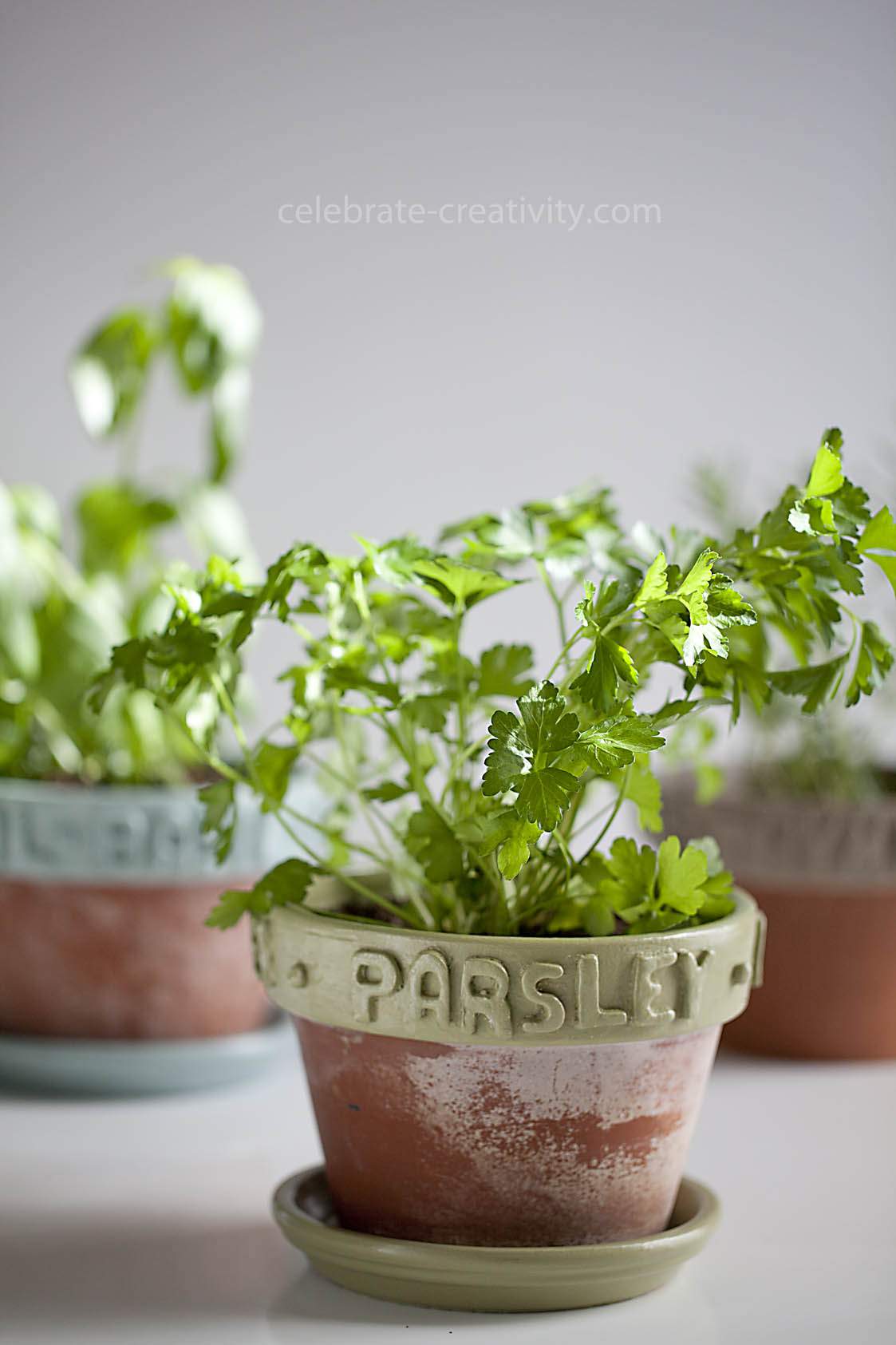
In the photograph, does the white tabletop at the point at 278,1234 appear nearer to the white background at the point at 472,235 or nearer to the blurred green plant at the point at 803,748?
the blurred green plant at the point at 803,748

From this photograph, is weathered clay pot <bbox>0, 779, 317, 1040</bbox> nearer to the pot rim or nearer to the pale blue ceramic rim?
the pale blue ceramic rim

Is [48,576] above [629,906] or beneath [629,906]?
above

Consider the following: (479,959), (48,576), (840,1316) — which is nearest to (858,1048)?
(840,1316)

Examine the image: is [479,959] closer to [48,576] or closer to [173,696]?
[173,696]

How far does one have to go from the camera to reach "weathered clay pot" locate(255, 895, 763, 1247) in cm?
58

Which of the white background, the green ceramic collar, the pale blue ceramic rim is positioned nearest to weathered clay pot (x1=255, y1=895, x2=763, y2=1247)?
the green ceramic collar

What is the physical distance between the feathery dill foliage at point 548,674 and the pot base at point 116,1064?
351mm

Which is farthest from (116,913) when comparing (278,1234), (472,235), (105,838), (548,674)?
(472,235)

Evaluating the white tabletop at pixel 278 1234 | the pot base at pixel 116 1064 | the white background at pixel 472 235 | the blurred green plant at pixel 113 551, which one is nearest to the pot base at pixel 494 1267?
the white tabletop at pixel 278 1234

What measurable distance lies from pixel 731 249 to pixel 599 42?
9.6 inches

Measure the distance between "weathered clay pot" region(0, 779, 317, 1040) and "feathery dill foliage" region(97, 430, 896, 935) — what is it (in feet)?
0.91

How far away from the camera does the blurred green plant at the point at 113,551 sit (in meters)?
1.06

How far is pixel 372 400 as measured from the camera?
4.82ft

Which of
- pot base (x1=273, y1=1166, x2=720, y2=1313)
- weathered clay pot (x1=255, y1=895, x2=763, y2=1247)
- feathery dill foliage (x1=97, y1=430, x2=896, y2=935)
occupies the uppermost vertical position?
feathery dill foliage (x1=97, y1=430, x2=896, y2=935)
